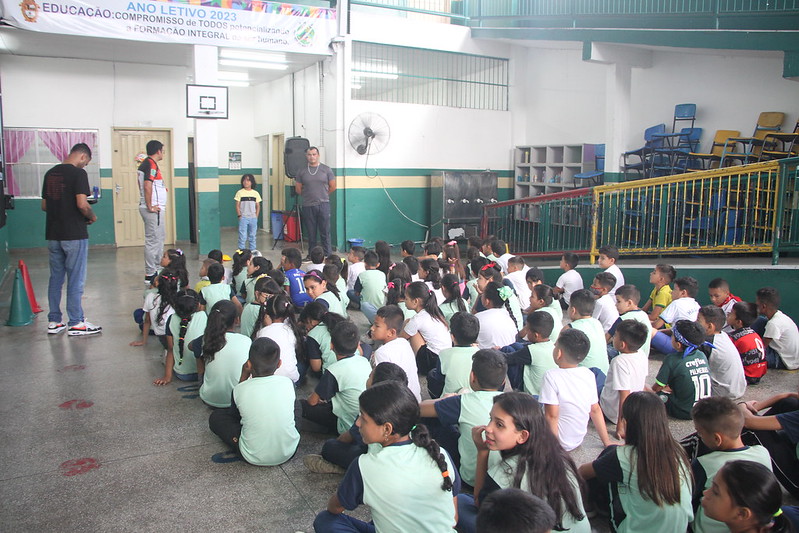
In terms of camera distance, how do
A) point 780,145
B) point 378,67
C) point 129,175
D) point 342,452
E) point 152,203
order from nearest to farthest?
1. point 342,452
2. point 152,203
3. point 780,145
4. point 378,67
5. point 129,175

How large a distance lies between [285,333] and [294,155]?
288 inches

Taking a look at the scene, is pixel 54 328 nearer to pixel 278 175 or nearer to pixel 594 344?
pixel 594 344

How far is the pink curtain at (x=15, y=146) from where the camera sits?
1080cm

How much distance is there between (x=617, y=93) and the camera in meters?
9.90

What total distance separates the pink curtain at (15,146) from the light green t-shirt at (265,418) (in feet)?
31.0

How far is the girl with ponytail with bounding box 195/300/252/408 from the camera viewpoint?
13.3 feet

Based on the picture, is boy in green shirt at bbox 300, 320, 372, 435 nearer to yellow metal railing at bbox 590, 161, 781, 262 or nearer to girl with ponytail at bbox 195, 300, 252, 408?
girl with ponytail at bbox 195, 300, 252, 408

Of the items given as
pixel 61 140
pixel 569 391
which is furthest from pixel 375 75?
Answer: pixel 569 391

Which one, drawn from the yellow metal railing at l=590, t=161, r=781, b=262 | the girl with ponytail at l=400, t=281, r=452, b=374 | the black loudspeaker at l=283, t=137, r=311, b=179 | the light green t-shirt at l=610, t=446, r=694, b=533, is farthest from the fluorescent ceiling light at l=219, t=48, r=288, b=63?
the light green t-shirt at l=610, t=446, r=694, b=533

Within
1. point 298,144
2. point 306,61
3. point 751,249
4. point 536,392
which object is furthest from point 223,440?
point 306,61

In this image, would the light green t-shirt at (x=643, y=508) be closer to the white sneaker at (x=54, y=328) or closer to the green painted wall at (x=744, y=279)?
the green painted wall at (x=744, y=279)

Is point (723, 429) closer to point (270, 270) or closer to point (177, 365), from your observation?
point (177, 365)

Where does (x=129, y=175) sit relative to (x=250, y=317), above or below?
above

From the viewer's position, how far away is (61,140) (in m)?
11.1
